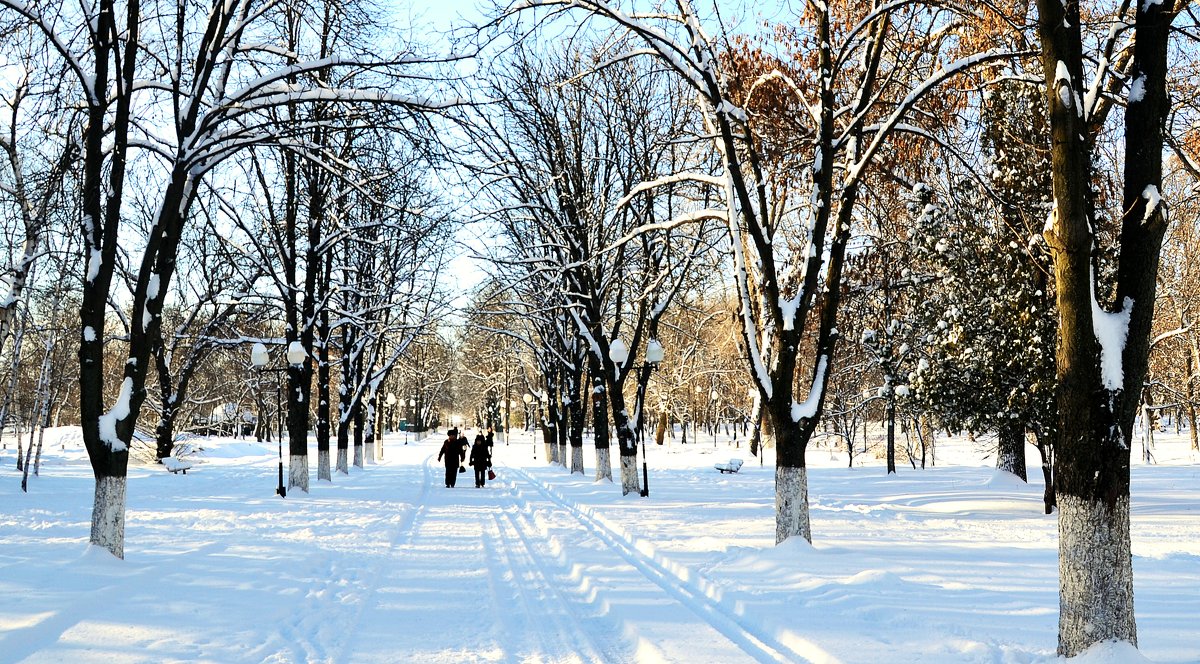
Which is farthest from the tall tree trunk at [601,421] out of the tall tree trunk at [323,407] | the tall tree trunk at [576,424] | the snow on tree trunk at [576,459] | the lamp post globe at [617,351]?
the tall tree trunk at [323,407]

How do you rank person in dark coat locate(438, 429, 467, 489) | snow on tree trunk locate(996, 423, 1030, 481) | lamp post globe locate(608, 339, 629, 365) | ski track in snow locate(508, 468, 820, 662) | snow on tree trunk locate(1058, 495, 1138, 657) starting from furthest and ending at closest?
1. person in dark coat locate(438, 429, 467, 489)
2. snow on tree trunk locate(996, 423, 1030, 481)
3. lamp post globe locate(608, 339, 629, 365)
4. ski track in snow locate(508, 468, 820, 662)
5. snow on tree trunk locate(1058, 495, 1138, 657)

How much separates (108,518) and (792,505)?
7988 mm

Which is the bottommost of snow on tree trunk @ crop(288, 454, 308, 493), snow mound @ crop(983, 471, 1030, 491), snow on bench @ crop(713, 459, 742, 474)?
snow on bench @ crop(713, 459, 742, 474)

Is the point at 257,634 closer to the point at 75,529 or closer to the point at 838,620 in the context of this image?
the point at 838,620

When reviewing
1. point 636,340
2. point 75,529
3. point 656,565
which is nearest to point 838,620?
point 656,565

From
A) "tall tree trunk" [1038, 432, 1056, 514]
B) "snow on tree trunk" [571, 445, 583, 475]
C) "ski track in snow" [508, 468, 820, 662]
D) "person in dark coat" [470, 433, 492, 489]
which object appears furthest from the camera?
"snow on tree trunk" [571, 445, 583, 475]

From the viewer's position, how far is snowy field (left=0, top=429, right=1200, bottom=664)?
6.17 meters

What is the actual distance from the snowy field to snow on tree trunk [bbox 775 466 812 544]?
0.28 meters

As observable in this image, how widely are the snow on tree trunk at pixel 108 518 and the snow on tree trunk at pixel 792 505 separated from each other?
25.3 ft

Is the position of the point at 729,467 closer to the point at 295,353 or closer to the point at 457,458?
the point at 457,458

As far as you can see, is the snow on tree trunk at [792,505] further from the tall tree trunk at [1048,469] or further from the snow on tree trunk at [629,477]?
the snow on tree trunk at [629,477]

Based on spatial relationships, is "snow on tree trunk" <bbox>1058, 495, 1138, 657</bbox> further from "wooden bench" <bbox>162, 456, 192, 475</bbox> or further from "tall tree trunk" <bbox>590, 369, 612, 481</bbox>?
"wooden bench" <bbox>162, 456, 192, 475</bbox>

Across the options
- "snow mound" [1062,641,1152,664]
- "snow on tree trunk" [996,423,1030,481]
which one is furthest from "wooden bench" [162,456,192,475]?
"snow mound" [1062,641,1152,664]

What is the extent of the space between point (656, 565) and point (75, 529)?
907cm
